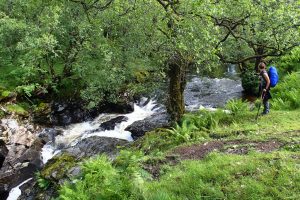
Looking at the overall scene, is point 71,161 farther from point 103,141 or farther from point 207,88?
point 207,88

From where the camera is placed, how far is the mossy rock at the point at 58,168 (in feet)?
38.9

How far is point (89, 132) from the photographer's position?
57.3 ft

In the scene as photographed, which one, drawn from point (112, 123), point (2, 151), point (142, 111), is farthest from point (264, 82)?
point (2, 151)

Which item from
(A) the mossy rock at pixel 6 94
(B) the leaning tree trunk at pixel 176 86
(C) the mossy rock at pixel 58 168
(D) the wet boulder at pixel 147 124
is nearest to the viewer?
(C) the mossy rock at pixel 58 168

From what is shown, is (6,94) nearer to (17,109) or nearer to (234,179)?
(17,109)

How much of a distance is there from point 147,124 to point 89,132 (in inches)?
→ 119

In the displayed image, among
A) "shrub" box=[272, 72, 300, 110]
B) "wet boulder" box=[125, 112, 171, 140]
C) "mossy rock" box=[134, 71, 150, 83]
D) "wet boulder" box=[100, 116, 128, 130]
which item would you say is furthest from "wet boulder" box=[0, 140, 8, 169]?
"shrub" box=[272, 72, 300, 110]

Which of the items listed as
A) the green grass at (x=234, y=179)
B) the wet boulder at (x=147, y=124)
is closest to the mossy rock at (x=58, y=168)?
the wet boulder at (x=147, y=124)

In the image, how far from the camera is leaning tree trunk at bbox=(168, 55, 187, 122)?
1416 cm

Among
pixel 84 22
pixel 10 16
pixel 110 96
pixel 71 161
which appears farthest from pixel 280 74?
pixel 10 16

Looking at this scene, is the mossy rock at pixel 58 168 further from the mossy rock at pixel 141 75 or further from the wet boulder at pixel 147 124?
the mossy rock at pixel 141 75

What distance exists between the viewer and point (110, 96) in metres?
17.4

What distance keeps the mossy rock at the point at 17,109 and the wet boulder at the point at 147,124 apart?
5.32 metres

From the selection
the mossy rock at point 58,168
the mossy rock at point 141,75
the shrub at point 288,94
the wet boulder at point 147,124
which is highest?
the mossy rock at point 141,75
